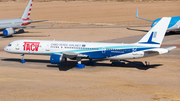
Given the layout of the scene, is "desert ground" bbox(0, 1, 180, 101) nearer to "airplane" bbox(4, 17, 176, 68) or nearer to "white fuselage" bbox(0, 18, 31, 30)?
"airplane" bbox(4, 17, 176, 68)

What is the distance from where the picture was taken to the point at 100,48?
43281 mm

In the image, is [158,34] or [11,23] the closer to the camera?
[158,34]

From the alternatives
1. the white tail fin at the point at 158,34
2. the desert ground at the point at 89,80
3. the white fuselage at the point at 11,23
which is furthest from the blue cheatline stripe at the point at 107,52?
the white fuselage at the point at 11,23

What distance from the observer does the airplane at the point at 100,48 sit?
41.9 meters

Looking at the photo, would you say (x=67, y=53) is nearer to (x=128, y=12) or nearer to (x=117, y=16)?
(x=117, y=16)

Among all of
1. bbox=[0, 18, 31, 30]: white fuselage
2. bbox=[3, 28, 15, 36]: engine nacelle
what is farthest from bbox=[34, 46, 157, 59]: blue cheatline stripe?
bbox=[0, 18, 31, 30]: white fuselage

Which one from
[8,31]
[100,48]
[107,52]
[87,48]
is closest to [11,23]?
[8,31]

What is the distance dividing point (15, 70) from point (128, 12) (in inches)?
3938

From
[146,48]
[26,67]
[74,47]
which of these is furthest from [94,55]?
[26,67]

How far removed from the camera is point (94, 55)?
43.8 meters

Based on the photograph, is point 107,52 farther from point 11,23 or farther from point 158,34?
point 11,23

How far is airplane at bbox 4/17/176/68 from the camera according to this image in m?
41.9

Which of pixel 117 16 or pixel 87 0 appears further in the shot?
pixel 87 0

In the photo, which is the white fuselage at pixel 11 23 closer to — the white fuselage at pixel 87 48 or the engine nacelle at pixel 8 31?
the engine nacelle at pixel 8 31
